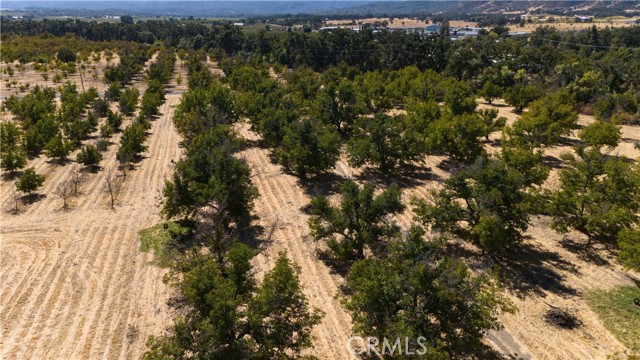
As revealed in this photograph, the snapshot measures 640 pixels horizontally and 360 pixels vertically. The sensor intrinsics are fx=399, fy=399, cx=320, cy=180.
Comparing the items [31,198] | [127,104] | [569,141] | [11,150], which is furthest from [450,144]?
[127,104]

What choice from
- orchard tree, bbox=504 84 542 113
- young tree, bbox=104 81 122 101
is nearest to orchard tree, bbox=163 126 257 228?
orchard tree, bbox=504 84 542 113

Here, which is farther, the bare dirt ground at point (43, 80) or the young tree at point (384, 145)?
the bare dirt ground at point (43, 80)

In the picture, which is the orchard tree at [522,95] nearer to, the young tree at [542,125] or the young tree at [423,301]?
the young tree at [542,125]

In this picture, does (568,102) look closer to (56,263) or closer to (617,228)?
(617,228)

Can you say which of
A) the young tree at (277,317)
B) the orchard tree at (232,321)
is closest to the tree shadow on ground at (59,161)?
the orchard tree at (232,321)

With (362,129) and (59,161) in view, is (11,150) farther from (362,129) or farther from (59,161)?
(362,129)

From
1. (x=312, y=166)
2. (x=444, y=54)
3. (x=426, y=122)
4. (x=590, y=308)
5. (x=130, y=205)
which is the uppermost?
(x=444, y=54)

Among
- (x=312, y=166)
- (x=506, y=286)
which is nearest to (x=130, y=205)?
(x=312, y=166)
